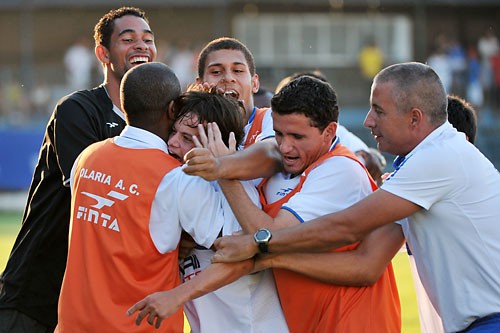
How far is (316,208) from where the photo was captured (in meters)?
4.71

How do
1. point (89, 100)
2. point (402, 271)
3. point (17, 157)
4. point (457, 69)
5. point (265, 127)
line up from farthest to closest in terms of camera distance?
point (457, 69) → point (17, 157) → point (402, 271) → point (89, 100) → point (265, 127)

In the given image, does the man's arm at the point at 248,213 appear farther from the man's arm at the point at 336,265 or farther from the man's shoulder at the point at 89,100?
the man's shoulder at the point at 89,100

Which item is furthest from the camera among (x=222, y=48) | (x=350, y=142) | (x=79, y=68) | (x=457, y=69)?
(x=457, y=69)

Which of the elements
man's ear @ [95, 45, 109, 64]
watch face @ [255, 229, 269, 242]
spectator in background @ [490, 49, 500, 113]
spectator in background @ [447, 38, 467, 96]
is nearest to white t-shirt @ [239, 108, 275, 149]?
watch face @ [255, 229, 269, 242]

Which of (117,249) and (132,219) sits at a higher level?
(132,219)

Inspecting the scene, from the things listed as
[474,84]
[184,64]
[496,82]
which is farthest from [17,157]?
[496,82]

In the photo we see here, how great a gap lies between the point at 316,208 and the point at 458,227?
76 cm

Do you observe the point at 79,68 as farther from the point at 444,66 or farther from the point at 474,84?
the point at 474,84

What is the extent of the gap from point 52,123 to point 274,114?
5.22ft

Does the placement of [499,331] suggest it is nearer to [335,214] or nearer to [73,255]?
[335,214]

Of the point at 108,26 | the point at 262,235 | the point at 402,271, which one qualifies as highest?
the point at 108,26

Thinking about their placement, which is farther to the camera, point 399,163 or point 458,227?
point 399,163

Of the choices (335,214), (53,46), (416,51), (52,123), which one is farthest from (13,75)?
(335,214)

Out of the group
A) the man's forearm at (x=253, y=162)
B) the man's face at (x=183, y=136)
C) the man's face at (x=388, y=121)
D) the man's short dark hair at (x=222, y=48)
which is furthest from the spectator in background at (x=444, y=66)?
the man's face at (x=183, y=136)
